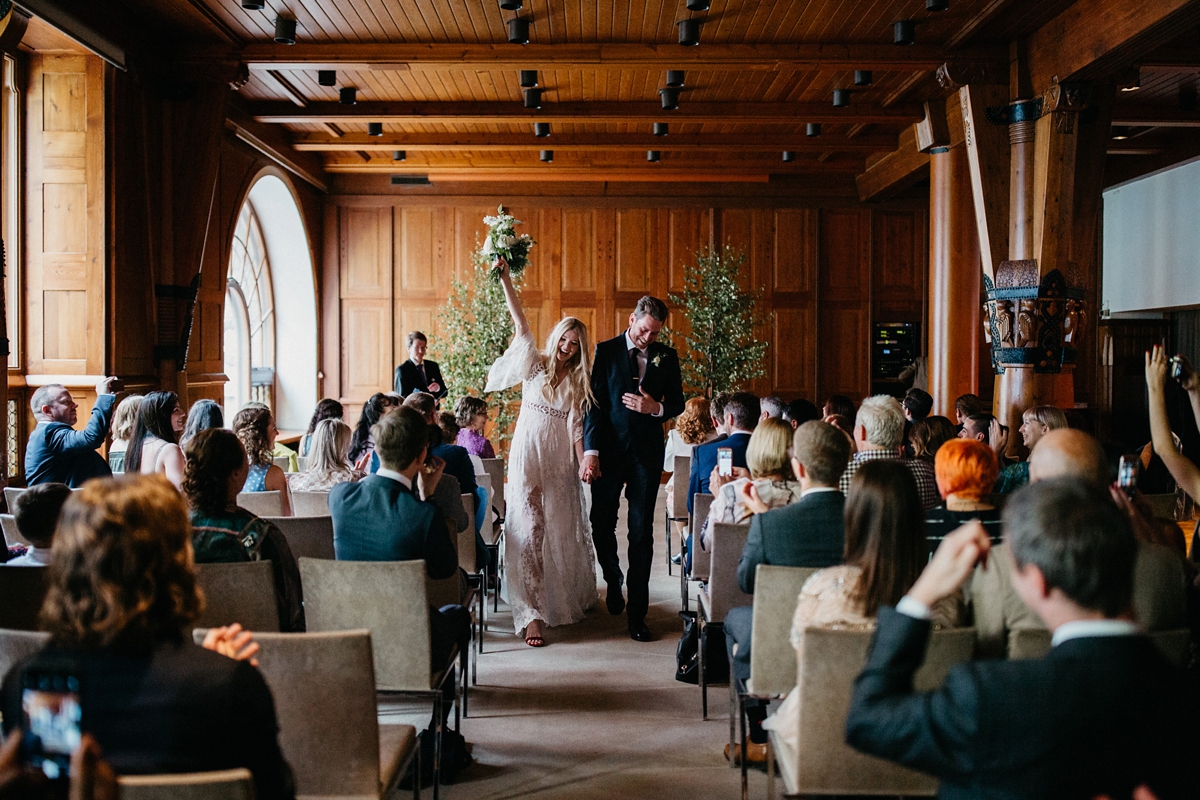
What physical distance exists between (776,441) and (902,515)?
4.95 ft

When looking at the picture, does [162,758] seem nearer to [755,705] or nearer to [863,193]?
[755,705]

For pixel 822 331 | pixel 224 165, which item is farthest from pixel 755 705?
pixel 822 331

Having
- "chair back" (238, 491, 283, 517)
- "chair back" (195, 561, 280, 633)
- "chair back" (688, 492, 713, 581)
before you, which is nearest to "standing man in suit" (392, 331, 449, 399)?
"chair back" (238, 491, 283, 517)

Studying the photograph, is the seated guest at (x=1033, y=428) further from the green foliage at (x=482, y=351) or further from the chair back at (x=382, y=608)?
the green foliage at (x=482, y=351)

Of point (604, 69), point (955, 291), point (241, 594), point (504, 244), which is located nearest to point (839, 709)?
point (241, 594)

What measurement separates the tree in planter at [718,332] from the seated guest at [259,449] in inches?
321

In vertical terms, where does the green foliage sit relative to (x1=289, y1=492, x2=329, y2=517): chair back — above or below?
above

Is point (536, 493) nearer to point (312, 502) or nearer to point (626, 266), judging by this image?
point (312, 502)

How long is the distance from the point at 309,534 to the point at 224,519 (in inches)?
37.6

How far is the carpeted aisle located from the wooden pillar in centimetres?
464

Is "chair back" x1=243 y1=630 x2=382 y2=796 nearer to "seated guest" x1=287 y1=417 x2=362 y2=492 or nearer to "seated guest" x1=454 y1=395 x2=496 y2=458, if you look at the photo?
"seated guest" x1=287 y1=417 x2=362 y2=492

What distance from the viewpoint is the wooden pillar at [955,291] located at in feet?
28.7

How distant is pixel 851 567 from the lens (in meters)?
2.33

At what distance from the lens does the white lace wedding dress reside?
5.30m
